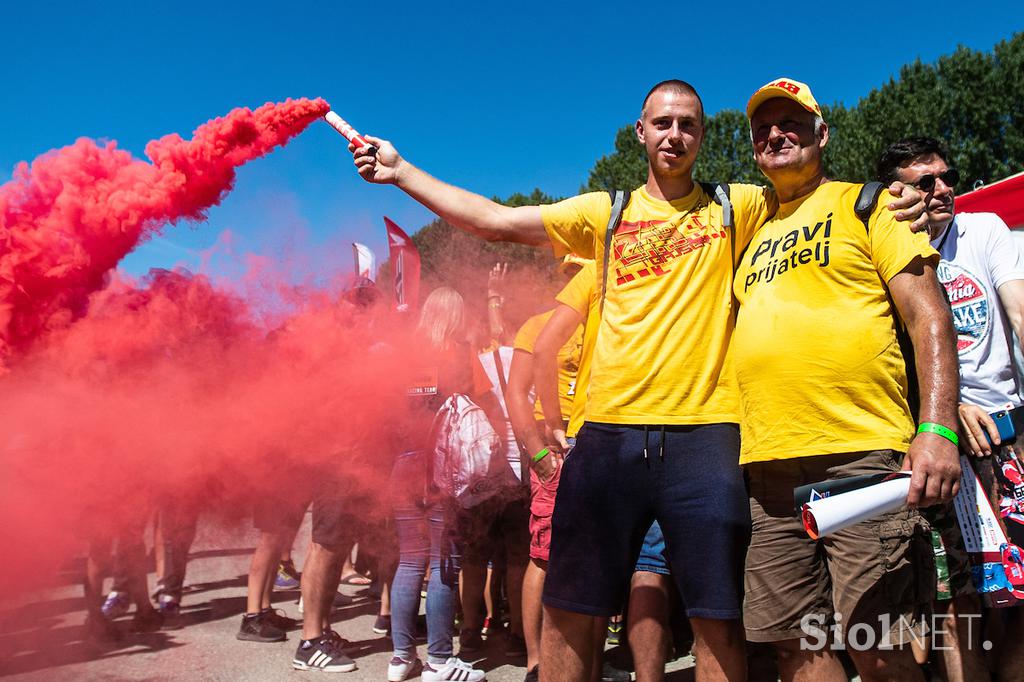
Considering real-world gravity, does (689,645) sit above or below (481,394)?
below

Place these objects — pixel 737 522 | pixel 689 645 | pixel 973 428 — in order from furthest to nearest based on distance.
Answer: pixel 689 645
pixel 973 428
pixel 737 522

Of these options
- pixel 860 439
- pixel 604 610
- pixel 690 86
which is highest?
pixel 690 86

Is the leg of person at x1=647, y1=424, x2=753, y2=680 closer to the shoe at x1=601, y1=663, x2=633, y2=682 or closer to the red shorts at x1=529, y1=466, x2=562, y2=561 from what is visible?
the red shorts at x1=529, y1=466, x2=562, y2=561

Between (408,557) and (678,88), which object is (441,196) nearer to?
(678,88)

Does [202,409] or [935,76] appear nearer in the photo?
[202,409]

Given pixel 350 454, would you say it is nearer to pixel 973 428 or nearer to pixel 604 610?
pixel 604 610

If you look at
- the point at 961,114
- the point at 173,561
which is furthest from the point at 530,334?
the point at 961,114

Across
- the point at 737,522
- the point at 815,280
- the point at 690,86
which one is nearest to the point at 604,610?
the point at 737,522

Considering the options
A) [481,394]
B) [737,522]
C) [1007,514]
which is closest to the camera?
[737,522]

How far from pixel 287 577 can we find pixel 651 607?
537cm

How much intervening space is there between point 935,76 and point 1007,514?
27.5 meters

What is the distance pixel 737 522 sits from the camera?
7.96 ft

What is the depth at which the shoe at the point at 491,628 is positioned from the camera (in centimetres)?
560

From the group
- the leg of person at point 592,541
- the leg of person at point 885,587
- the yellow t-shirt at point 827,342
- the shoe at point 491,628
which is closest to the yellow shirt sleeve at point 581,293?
the leg of person at point 592,541
